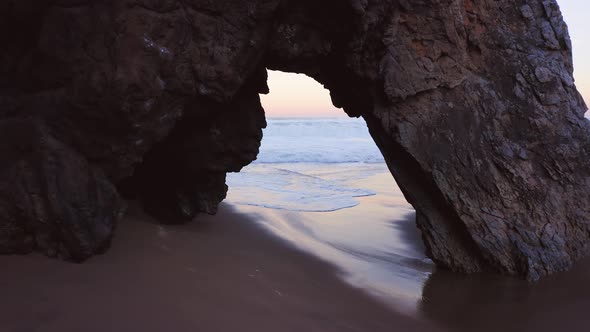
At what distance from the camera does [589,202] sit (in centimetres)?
529

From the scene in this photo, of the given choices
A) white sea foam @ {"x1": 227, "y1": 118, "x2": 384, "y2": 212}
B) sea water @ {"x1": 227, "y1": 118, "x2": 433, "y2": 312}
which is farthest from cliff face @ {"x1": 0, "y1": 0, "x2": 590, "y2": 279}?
white sea foam @ {"x1": 227, "y1": 118, "x2": 384, "y2": 212}

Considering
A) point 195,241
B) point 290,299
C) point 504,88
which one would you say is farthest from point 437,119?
point 195,241

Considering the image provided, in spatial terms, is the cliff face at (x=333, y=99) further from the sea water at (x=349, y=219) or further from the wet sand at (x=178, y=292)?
the sea water at (x=349, y=219)

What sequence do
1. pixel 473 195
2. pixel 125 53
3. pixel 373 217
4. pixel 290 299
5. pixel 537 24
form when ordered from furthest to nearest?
pixel 373 217
pixel 537 24
pixel 473 195
pixel 290 299
pixel 125 53

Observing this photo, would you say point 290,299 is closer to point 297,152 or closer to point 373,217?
point 373,217

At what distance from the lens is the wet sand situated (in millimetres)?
3059

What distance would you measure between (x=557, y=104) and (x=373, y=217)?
3.56m

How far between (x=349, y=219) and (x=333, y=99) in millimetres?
2436

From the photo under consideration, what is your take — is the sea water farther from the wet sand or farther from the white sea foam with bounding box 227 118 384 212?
the wet sand

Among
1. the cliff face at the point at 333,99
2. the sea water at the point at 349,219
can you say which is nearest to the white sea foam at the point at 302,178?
the sea water at the point at 349,219

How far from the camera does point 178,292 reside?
3551 mm

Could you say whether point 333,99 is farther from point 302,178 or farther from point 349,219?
point 302,178

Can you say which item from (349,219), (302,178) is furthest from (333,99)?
(302,178)

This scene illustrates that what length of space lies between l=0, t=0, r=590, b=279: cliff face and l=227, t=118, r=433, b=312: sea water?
723mm
